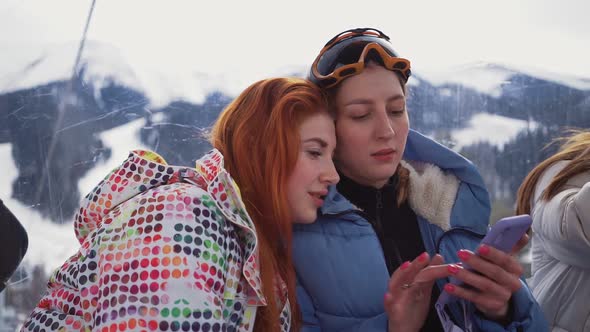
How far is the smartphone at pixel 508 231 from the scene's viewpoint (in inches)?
47.9

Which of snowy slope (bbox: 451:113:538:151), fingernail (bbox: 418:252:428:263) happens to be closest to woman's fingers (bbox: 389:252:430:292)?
fingernail (bbox: 418:252:428:263)

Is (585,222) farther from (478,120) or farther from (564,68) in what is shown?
(564,68)

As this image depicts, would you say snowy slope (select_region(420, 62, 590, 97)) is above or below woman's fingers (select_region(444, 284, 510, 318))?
above

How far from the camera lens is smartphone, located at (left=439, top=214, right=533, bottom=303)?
4.00 feet

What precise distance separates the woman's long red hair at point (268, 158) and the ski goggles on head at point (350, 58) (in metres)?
0.19

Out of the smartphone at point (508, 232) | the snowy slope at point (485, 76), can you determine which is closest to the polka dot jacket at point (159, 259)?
the smartphone at point (508, 232)

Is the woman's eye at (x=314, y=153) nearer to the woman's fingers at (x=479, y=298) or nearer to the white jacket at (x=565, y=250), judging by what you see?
the woman's fingers at (x=479, y=298)

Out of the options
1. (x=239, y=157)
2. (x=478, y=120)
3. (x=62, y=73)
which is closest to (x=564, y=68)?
(x=478, y=120)

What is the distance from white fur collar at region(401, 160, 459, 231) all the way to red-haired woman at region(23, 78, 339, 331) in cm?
34

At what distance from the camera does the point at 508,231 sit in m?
1.23

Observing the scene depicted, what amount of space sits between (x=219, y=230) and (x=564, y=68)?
1.95 meters

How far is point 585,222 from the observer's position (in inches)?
63.3

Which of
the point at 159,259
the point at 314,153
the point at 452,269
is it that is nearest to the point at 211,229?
the point at 159,259

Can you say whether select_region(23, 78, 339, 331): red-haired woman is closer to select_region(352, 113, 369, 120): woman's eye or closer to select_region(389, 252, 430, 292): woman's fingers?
select_region(352, 113, 369, 120): woman's eye
